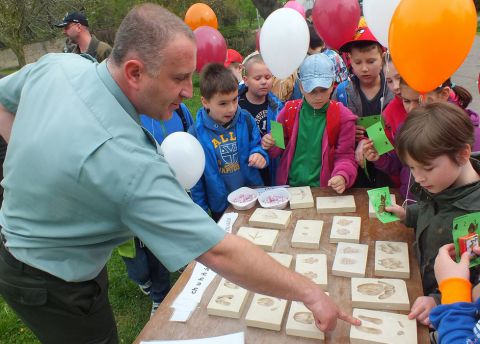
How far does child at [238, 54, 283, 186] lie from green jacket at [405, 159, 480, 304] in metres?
1.71

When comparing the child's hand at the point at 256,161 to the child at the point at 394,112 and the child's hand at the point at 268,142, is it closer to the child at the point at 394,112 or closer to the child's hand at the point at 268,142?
the child's hand at the point at 268,142

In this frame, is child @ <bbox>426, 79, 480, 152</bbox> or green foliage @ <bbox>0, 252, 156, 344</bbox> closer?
child @ <bbox>426, 79, 480, 152</bbox>

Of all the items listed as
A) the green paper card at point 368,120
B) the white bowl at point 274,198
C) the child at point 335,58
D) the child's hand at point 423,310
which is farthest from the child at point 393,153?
the child at point 335,58

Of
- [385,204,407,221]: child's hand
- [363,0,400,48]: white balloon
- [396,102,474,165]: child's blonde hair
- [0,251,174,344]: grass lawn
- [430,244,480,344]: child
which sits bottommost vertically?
[0,251,174,344]: grass lawn

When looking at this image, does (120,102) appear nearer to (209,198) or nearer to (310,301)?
(310,301)

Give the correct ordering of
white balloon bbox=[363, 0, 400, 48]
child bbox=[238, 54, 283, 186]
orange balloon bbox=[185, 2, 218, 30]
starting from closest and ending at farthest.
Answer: white balloon bbox=[363, 0, 400, 48], child bbox=[238, 54, 283, 186], orange balloon bbox=[185, 2, 218, 30]

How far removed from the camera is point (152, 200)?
3.77 feet

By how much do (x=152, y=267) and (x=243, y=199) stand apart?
100 centimetres

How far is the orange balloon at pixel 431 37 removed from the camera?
1.71 meters

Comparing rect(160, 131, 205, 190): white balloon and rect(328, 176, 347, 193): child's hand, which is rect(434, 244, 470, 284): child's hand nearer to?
rect(328, 176, 347, 193): child's hand

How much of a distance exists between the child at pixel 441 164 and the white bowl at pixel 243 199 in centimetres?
94

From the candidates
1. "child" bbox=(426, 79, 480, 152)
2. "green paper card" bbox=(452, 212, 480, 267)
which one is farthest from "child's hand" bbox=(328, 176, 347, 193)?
"green paper card" bbox=(452, 212, 480, 267)

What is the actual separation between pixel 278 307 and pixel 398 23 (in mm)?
1402

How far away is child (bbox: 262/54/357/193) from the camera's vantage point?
2.41m
